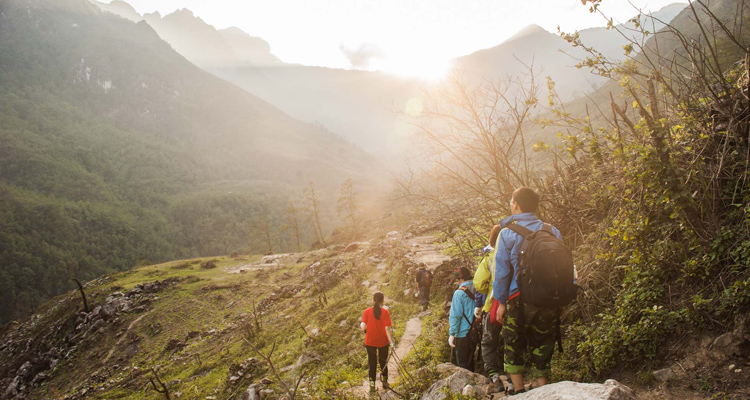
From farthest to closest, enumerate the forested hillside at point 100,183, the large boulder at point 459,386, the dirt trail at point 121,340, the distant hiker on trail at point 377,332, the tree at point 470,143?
the forested hillside at point 100,183 → the dirt trail at point 121,340 → the tree at point 470,143 → the distant hiker on trail at point 377,332 → the large boulder at point 459,386

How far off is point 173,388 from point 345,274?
9.42 meters

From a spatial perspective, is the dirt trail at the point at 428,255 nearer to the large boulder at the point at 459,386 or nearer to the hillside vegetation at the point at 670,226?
the hillside vegetation at the point at 670,226

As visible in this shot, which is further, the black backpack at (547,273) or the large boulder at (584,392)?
the black backpack at (547,273)

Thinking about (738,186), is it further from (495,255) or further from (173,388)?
(173,388)

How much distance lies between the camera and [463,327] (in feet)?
16.5

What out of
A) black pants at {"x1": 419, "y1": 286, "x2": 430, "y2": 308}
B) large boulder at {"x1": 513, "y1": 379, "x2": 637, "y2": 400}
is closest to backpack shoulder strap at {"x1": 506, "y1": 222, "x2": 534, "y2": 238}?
large boulder at {"x1": 513, "y1": 379, "x2": 637, "y2": 400}

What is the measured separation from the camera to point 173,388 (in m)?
12.3

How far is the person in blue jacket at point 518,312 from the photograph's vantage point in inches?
129

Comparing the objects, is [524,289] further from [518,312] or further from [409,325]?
[409,325]

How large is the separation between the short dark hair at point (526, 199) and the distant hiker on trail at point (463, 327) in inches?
75.7

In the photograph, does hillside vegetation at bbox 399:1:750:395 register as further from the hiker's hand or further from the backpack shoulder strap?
the backpack shoulder strap

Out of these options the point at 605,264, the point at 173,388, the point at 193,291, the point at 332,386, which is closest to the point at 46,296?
the point at 193,291

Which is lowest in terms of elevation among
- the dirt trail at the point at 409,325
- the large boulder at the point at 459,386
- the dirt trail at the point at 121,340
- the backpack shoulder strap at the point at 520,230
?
the dirt trail at the point at 121,340

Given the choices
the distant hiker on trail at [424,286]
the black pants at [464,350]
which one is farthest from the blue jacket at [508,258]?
the distant hiker on trail at [424,286]
